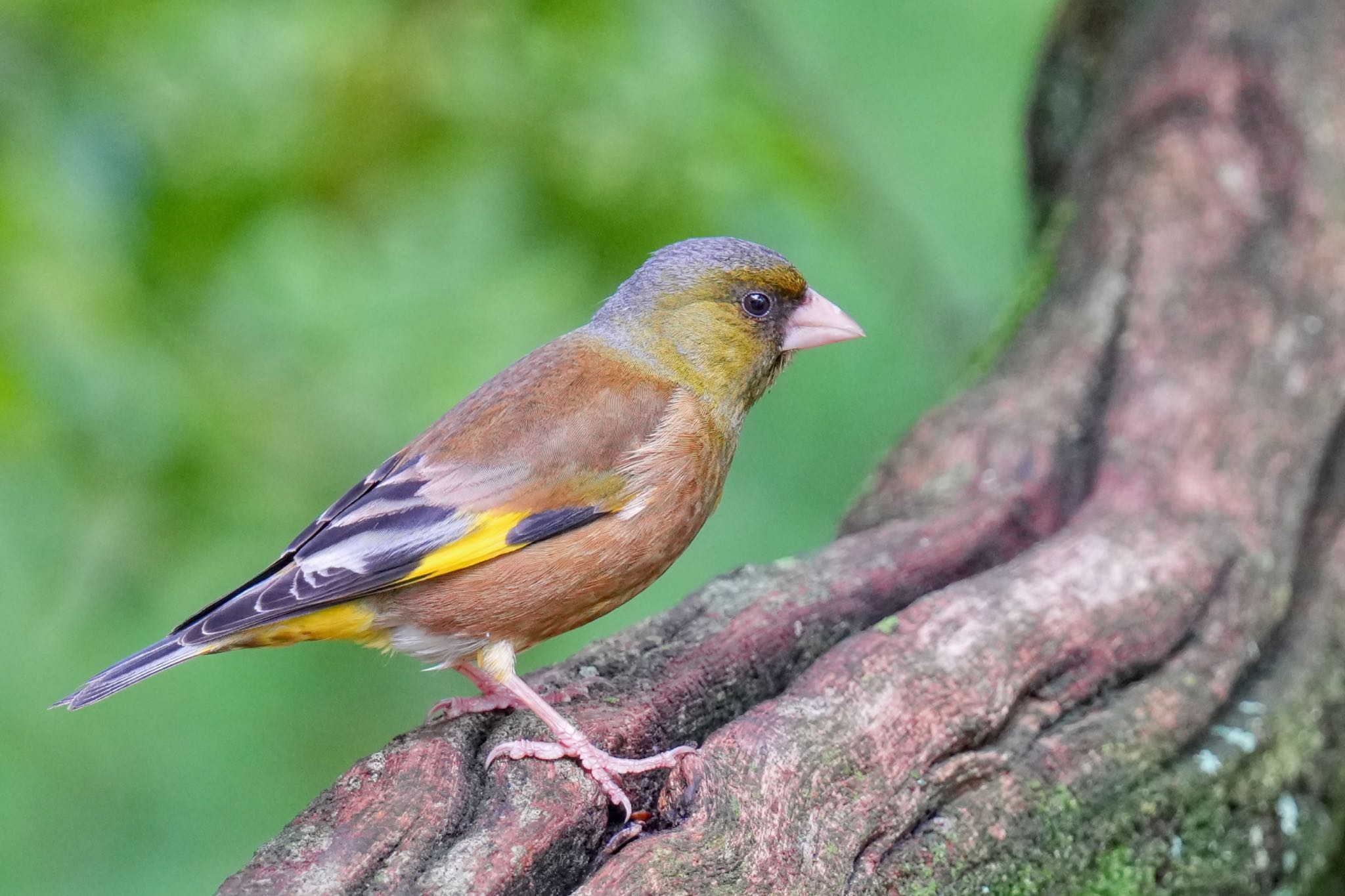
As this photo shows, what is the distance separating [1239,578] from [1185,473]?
1.38 feet

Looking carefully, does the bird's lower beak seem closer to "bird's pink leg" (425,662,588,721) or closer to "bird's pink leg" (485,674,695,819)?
"bird's pink leg" (425,662,588,721)

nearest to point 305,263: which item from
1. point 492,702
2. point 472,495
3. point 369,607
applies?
point 472,495

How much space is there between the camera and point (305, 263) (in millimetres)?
4023

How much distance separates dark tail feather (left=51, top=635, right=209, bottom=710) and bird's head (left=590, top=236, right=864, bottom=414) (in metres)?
1.50

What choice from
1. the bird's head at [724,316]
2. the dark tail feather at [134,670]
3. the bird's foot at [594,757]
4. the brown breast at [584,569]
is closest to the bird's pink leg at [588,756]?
the bird's foot at [594,757]

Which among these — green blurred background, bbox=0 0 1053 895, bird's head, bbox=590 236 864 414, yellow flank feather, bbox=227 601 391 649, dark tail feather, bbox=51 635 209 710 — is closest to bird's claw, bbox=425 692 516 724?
yellow flank feather, bbox=227 601 391 649

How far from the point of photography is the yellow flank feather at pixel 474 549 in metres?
3.32

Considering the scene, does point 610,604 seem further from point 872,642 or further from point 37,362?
point 37,362

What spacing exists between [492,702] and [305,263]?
4.69 feet

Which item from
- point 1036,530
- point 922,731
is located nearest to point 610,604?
point 922,731

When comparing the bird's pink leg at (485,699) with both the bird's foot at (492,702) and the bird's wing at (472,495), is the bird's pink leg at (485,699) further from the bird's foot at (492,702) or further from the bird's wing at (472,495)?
the bird's wing at (472,495)

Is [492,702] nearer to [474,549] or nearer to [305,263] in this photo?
→ [474,549]

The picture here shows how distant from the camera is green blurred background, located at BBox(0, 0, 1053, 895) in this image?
3.78m

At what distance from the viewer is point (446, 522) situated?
133 inches
